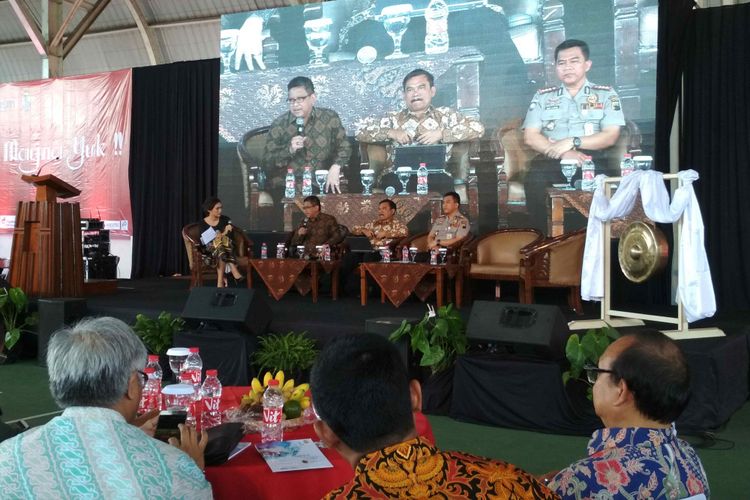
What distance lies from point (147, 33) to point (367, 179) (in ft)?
20.5

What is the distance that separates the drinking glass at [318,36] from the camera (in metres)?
8.95

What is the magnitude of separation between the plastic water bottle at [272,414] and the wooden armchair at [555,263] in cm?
423

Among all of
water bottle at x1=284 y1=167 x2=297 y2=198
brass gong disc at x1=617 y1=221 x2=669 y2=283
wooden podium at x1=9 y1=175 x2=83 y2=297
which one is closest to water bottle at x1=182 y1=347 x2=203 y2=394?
brass gong disc at x1=617 y1=221 x2=669 y2=283

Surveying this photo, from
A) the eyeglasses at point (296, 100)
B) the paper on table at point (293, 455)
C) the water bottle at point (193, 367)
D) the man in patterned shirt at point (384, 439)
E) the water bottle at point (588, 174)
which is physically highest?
the eyeglasses at point (296, 100)

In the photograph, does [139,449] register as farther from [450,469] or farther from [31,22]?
[31,22]

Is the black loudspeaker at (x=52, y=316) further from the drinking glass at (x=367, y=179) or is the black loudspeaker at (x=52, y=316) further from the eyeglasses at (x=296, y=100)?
the eyeglasses at (x=296, y=100)

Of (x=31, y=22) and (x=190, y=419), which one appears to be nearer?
(x=190, y=419)

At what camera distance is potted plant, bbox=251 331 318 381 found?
511 centimetres

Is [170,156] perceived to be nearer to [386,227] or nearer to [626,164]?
[386,227]

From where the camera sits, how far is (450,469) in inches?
45.3

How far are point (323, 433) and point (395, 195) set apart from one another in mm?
7243

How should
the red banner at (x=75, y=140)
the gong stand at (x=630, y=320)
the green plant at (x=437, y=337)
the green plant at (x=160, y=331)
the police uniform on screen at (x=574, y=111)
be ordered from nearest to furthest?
the green plant at (x=437, y=337), the gong stand at (x=630, y=320), the green plant at (x=160, y=331), the police uniform on screen at (x=574, y=111), the red banner at (x=75, y=140)

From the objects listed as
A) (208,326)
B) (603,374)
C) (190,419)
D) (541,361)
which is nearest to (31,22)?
(208,326)

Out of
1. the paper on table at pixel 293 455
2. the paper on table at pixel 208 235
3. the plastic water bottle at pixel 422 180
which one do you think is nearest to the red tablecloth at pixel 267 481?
the paper on table at pixel 293 455
